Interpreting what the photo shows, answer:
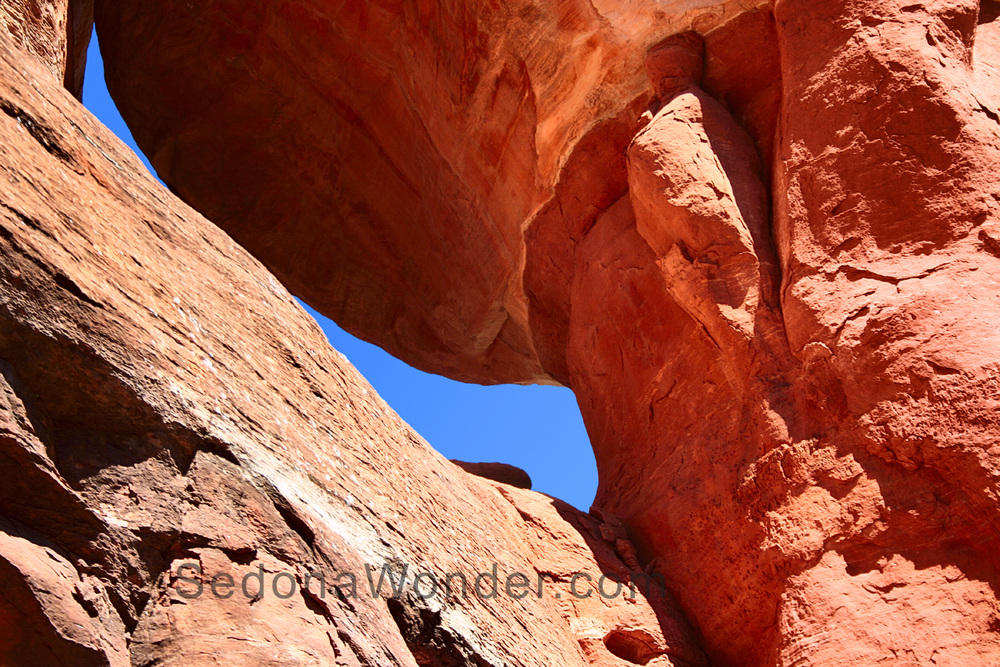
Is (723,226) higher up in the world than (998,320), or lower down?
higher up

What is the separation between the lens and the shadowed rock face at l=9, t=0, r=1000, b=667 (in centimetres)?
361

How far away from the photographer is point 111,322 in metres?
3.66

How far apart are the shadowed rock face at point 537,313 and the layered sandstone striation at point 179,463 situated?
0.02 m

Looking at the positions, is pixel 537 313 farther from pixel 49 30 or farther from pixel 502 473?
pixel 49 30

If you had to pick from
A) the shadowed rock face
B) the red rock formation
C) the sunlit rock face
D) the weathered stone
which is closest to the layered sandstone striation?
the shadowed rock face

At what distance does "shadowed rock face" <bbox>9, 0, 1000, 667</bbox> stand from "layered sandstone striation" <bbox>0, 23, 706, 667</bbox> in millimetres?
17

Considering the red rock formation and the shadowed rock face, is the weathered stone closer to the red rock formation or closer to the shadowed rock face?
the shadowed rock face

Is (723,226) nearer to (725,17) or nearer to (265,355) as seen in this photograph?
(725,17)

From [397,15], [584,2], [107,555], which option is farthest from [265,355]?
[397,15]

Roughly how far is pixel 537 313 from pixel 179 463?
583 centimetres

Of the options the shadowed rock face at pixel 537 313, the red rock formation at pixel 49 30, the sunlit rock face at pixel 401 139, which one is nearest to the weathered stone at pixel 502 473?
the shadowed rock face at pixel 537 313

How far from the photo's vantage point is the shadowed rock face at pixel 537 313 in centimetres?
361

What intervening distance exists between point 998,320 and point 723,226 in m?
1.94

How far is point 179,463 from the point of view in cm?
370
